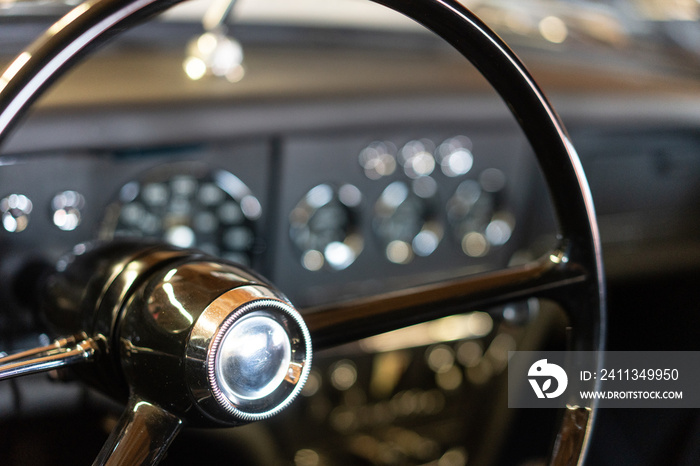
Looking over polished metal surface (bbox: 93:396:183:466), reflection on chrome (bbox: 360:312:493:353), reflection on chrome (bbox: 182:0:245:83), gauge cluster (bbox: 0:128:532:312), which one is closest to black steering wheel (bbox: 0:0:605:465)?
polished metal surface (bbox: 93:396:183:466)

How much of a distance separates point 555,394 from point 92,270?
0.44 metres

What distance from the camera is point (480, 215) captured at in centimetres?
128

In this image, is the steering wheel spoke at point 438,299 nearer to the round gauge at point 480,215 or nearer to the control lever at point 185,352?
the control lever at point 185,352

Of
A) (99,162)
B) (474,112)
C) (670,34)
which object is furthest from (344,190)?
(670,34)

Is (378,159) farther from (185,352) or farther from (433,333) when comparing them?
(185,352)

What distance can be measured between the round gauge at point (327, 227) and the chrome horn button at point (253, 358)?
1.94ft

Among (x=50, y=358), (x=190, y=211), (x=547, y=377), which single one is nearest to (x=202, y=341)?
(x=50, y=358)

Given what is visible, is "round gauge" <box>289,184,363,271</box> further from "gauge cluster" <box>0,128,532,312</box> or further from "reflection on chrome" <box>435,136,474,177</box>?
"reflection on chrome" <box>435,136,474,177</box>

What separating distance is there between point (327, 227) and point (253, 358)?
0.65 meters

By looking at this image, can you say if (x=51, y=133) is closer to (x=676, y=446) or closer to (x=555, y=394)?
(x=555, y=394)

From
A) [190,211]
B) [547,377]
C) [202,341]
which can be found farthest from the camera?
[190,211]

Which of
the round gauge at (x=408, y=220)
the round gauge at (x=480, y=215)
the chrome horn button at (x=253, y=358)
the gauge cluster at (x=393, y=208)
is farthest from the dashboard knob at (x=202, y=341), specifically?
the round gauge at (x=480, y=215)

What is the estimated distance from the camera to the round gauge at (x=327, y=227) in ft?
3.59

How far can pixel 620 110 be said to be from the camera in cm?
132
